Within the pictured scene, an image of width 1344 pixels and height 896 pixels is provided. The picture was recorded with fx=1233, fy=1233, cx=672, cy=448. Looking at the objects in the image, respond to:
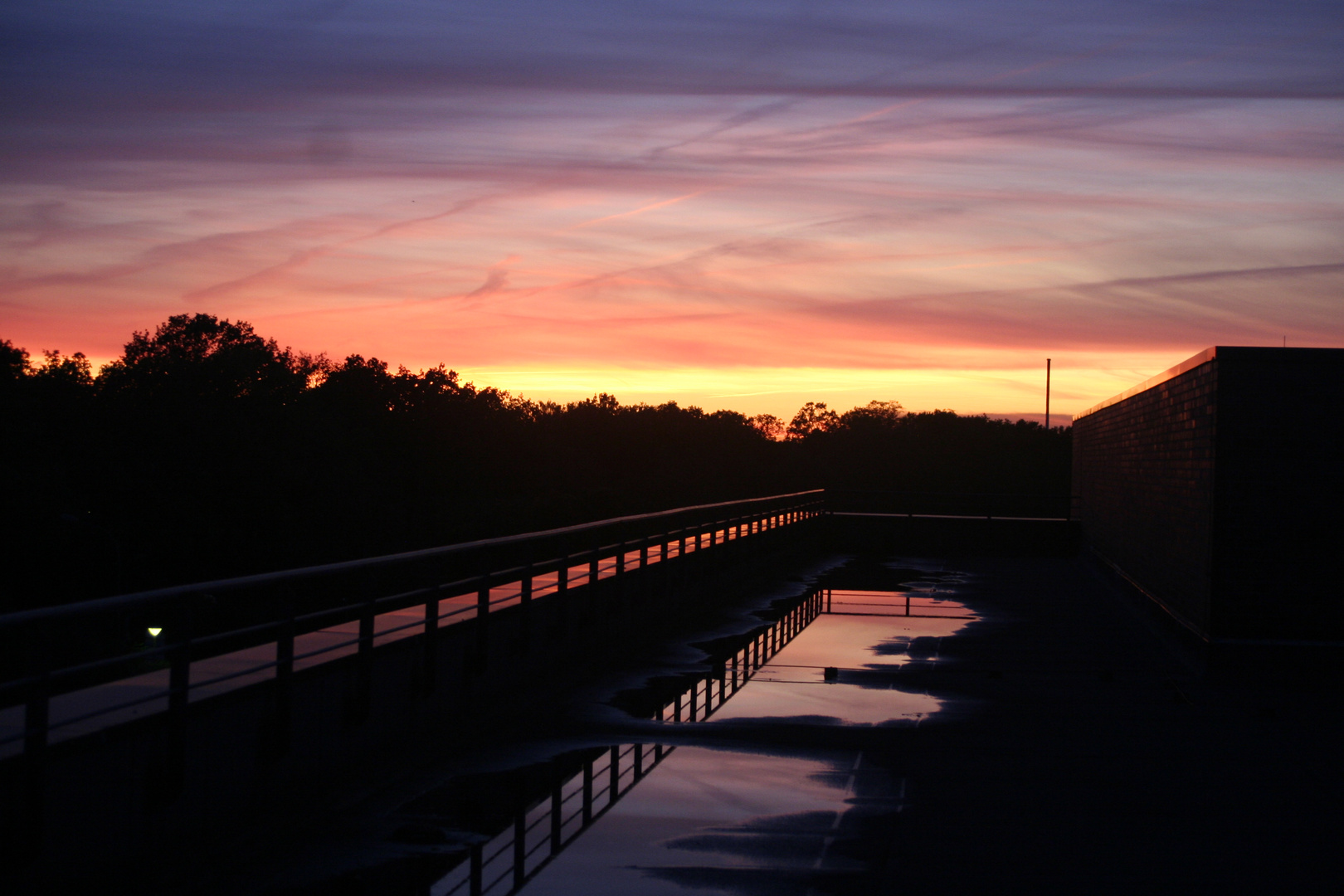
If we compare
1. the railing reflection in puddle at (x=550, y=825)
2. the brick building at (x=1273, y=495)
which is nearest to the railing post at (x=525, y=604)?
the railing reflection in puddle at (x=550, y=825)

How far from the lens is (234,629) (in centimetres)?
577

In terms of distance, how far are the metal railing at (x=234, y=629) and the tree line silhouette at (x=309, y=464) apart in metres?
55.9

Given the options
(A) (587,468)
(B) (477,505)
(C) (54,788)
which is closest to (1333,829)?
(C) (54,788)

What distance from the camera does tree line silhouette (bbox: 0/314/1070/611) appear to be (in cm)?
6925

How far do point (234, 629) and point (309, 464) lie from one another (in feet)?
247

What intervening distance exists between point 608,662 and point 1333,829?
652 cm

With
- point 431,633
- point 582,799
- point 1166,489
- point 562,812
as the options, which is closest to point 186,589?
point 562,812

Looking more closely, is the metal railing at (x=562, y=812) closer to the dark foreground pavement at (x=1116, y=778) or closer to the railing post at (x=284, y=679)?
the railing post at (x=284, y=679)

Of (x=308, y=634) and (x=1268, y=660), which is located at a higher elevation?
(x=308, y=634)

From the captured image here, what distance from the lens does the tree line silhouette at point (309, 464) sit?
69250mm

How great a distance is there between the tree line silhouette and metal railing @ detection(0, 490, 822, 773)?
5587 centimetres

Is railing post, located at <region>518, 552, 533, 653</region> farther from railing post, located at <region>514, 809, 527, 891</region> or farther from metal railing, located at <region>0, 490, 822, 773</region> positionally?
railing post, located at <region>514, 809, 527, 891</region>

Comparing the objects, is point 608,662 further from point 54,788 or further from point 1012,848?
point 54,788

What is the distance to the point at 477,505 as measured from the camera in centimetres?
9462
